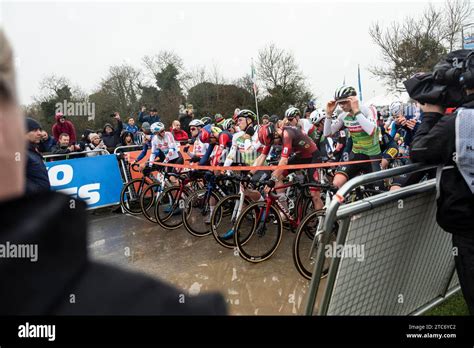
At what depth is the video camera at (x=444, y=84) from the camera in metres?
2.26

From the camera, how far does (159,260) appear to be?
16.2 ft

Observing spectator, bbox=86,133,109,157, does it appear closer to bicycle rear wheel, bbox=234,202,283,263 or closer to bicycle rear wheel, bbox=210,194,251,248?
bicycle rear wheel, bbox=210,194,251,248

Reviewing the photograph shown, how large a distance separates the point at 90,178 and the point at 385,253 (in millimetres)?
6320

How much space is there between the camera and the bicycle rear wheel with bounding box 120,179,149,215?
7129 mm

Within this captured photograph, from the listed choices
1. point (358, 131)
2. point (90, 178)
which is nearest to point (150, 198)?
point (90, 178)

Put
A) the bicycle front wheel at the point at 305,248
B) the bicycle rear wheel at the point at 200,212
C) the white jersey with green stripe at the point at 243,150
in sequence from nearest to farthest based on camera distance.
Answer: the bicycle front wheel at the point at 305,248, the bicycle rear wheel at the point at 200,212, the white jersey with green stripe at the point at 243,150

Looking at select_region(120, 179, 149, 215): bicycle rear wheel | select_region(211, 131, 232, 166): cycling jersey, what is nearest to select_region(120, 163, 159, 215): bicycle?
select_region(120, 179, 149, 215): bicycle rear wheel

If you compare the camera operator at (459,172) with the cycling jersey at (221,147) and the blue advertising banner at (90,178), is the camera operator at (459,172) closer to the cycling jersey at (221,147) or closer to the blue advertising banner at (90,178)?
the cycling jersey at (221,147)

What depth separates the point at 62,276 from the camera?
599mm

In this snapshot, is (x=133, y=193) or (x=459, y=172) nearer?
(x=459, y=172)

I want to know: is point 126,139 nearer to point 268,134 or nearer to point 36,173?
point 268,134

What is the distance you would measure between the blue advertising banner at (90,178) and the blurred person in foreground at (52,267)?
261 inches

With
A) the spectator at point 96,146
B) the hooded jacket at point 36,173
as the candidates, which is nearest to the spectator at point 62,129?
the spectator at point 96,146
